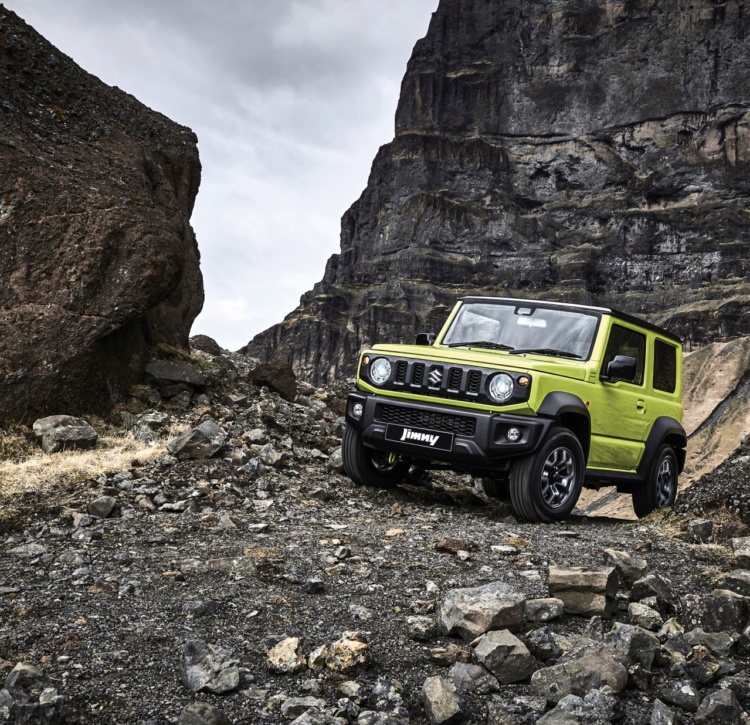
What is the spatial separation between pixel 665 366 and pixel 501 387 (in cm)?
358

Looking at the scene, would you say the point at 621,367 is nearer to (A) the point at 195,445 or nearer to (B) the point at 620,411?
(B) the point at 620,411

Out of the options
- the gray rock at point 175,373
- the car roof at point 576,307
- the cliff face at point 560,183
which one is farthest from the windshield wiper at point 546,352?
the cliff face at point 560,183

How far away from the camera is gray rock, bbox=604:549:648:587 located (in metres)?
4.68

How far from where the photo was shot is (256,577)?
4.79 meters

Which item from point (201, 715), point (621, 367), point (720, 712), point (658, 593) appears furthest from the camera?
point (621, 367)

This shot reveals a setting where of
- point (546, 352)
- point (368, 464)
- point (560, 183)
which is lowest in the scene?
point (368, 464)

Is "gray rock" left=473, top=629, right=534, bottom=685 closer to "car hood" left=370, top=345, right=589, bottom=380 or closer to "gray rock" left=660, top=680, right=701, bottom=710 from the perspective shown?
"gray rock" left=660, top=680, right=701, bottom=710

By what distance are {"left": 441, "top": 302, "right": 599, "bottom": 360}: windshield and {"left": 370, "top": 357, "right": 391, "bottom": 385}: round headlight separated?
3.82 feet

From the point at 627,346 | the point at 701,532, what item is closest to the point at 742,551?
the point at 701,532

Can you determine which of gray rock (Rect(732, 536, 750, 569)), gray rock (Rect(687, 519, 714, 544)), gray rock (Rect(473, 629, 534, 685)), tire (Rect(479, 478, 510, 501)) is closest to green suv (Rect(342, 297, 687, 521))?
gray rock (Rect(687, 519, 714, 544))

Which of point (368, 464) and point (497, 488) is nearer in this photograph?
point (368, 464)

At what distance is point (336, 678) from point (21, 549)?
3103 mm

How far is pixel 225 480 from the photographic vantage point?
807 cm

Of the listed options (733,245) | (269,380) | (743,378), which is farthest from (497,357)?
(733,245)
